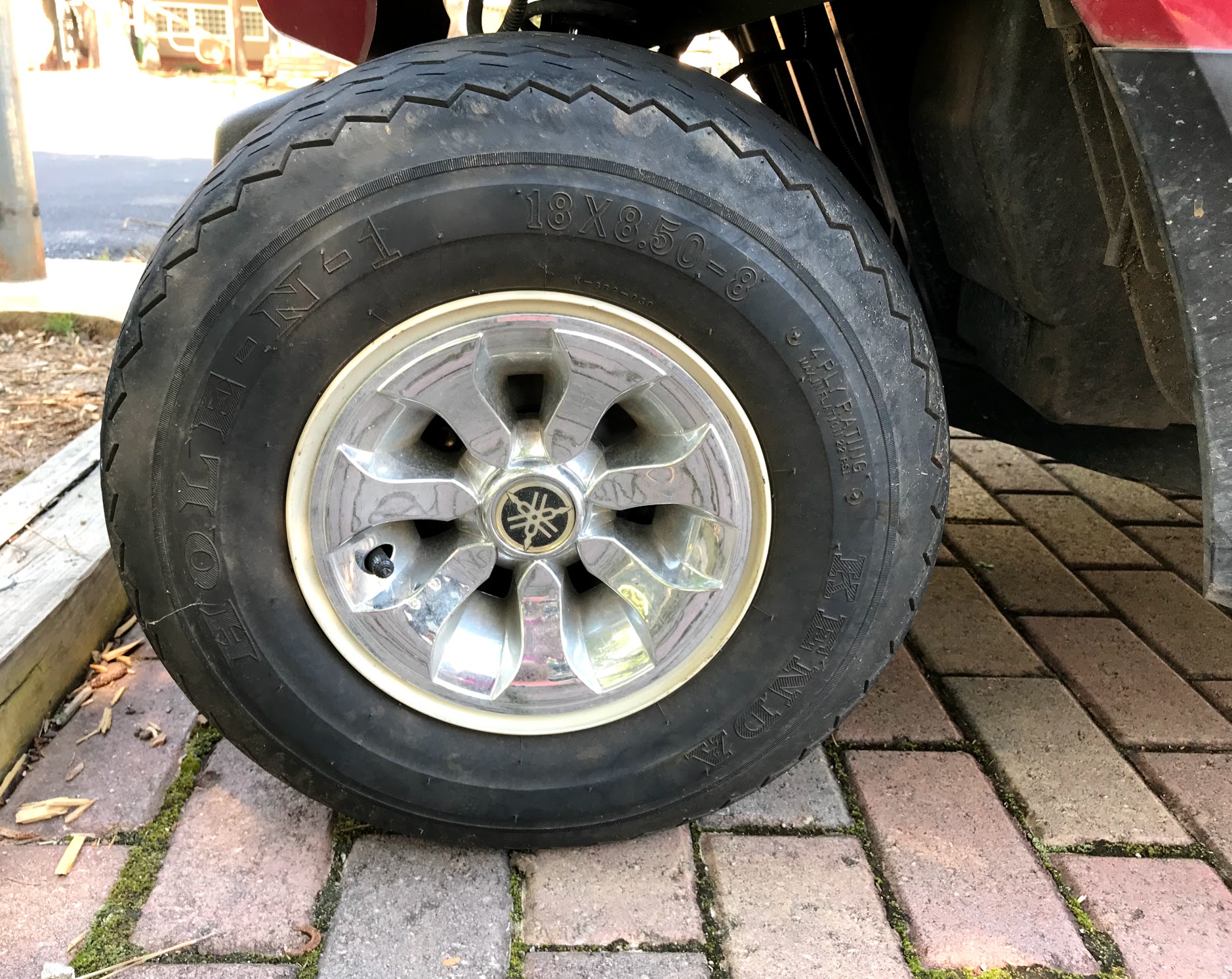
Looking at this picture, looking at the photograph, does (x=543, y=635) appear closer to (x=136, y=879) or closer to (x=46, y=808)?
(x=136, y=879)

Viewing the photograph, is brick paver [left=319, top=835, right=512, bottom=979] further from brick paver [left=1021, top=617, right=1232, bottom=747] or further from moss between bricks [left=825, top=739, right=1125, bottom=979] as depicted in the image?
brick paver [left=1021, top=617, right=1232, bottom=747]

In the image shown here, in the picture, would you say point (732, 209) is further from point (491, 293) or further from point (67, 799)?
point (67, 799)

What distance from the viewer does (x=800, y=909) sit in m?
1.39

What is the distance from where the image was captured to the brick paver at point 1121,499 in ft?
9.07

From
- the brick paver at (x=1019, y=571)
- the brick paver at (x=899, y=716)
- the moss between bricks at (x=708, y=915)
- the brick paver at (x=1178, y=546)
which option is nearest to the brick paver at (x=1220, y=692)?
the brick paver at (x=1019, y=571)

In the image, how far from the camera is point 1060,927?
1.38 metres

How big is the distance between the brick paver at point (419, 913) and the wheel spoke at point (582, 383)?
675 millimetres

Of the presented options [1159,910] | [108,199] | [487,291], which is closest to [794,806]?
[1159,910]

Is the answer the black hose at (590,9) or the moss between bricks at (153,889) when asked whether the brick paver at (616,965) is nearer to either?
the moss between bricks at (153,889)

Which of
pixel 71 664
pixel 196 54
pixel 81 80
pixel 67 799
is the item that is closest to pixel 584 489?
pixel 67 799

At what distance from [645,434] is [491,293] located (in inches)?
12.4

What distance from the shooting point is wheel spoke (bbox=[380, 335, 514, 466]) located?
1275mm

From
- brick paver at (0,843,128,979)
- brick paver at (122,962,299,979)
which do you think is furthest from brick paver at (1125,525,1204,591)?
brick paver at (0,843,128,979)

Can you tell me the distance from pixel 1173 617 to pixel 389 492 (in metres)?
1.97
